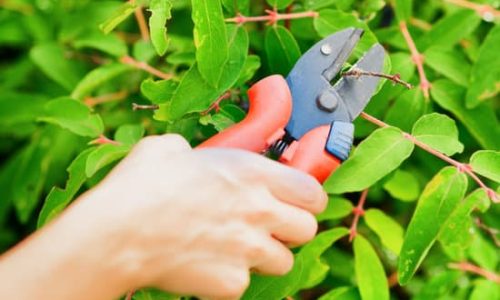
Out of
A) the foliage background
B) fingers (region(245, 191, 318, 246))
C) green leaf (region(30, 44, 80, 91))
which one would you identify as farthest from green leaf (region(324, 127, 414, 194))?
green leaf (region(30, 44, 80, 91))

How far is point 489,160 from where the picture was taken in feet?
3.11

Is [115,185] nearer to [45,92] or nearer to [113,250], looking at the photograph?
[113,250]

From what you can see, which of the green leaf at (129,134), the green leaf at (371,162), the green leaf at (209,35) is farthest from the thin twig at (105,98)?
the green leaf at (371,162)

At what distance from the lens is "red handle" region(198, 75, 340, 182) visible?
32.0 inches

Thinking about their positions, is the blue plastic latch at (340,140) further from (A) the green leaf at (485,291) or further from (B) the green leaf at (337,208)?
(A) the green leaf at (485,291)

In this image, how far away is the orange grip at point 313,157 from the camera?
0.81 m

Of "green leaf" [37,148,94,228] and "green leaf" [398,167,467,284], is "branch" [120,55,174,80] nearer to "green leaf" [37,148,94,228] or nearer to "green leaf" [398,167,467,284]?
"green leaf" [37,148,94,228]

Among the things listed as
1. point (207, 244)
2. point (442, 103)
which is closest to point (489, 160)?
point (442, 103)

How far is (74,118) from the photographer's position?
1126 millimetres

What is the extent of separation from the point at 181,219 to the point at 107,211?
7cm

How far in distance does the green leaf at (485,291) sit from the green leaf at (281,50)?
455 mm

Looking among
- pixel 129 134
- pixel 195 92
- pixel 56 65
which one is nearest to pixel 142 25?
pixel 56 65

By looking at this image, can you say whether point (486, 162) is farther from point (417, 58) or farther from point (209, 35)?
point (209, 35)

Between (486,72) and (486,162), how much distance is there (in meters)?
0.21
